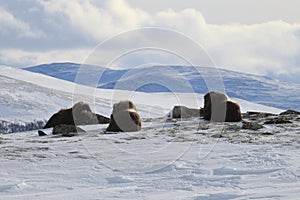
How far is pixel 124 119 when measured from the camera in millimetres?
19531

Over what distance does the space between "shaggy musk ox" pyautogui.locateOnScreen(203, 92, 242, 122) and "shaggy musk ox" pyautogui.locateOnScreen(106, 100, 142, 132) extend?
3.98 metres

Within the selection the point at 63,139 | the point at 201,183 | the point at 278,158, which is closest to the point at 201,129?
the point at 63,139

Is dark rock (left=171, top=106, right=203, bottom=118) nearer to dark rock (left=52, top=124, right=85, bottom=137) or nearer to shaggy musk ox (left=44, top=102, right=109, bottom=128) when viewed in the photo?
shaggy musk ox (left=44, top=102, right=109, bottom=128)

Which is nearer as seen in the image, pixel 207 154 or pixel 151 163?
pixel 151 163

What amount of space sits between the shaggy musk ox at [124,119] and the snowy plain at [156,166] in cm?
130

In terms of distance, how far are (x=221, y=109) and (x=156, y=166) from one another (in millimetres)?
11750

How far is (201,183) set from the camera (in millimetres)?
9312

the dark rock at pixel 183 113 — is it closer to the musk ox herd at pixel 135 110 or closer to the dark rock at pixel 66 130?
the musk ox herd at pixel 135 110

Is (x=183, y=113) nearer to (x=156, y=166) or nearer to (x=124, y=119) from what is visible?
(x=124, y=119)

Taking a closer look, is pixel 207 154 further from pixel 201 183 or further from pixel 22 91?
pixel 22 91

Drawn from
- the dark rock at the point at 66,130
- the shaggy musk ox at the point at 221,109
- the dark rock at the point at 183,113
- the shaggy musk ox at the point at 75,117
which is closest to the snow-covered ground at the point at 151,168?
the dark rock at the point at 66,130

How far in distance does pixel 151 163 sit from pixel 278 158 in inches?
118

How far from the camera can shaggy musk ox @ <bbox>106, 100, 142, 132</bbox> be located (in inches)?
748

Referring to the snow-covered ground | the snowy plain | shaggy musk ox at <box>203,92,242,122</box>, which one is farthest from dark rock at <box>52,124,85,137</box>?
shaggy musk ox at <box>203,92,242,122</box>
